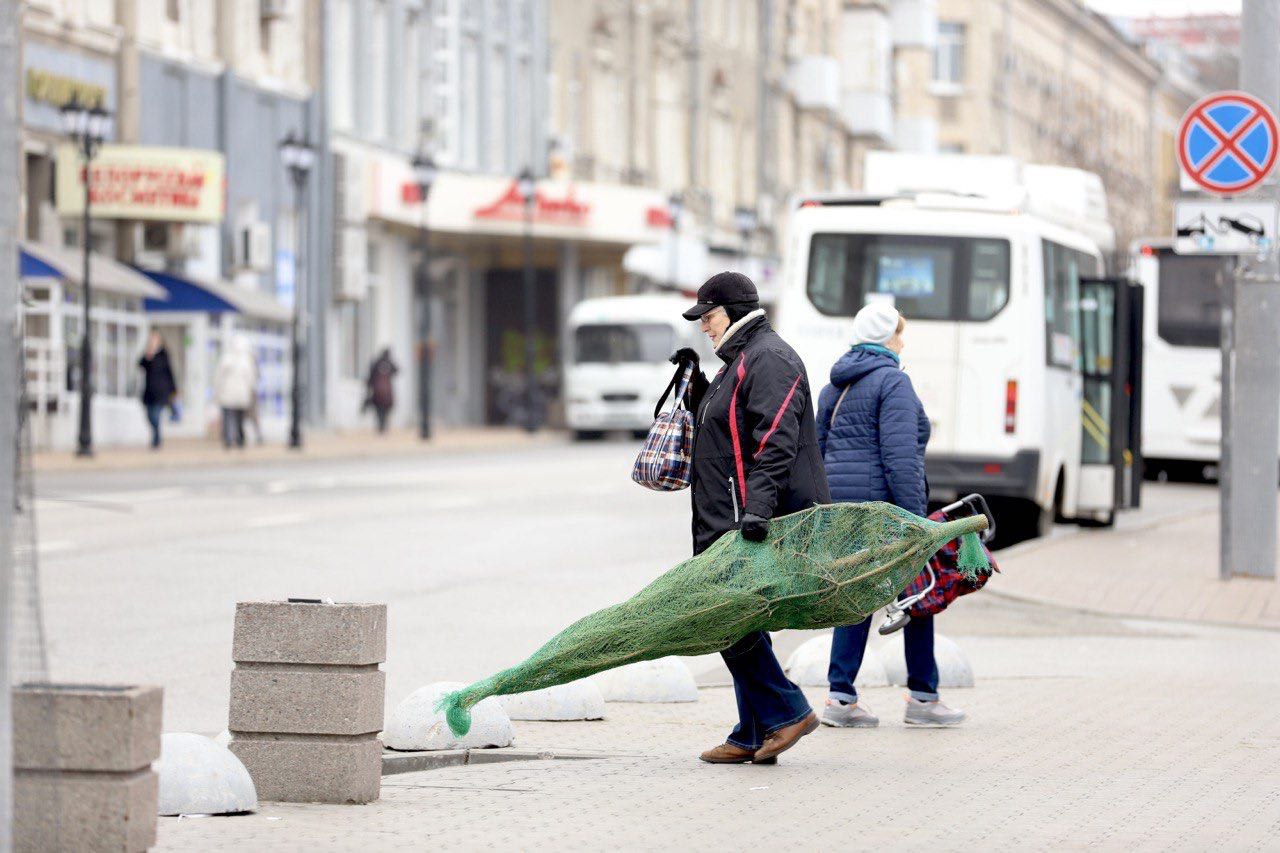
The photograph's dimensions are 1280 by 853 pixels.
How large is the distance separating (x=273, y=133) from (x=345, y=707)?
4030cm

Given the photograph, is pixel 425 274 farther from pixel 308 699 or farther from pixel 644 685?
pixel 308 699

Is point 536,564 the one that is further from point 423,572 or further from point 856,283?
point 856,283

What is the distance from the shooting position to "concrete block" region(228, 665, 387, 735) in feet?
26.2

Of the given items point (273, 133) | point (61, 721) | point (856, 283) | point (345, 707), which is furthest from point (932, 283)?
point (273, 133)

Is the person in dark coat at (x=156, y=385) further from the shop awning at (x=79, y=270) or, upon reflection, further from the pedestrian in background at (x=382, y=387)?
the pedestrian in background at (x=382, y=387)

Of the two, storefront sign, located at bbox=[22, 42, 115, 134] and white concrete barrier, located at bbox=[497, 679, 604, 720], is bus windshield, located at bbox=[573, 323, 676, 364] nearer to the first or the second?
storefront sign, located at bbox=[22, 42, 115, 134]

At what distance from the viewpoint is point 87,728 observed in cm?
641

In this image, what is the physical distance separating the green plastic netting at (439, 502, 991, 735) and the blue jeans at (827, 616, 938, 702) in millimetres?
1460

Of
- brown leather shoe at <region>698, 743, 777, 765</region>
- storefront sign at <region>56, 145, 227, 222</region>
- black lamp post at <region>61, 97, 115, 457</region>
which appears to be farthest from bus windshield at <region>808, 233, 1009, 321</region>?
storefront sign at <region>56, 145, 227, 222</region>

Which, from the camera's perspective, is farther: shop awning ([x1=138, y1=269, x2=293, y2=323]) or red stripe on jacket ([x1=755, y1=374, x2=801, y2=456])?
shop awning ([x1=138, y1=269, x2=293, y2=323])

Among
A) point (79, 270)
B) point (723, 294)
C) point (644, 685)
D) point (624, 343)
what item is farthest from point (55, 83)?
point (723, 294)

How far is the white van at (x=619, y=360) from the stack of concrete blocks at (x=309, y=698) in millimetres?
42041

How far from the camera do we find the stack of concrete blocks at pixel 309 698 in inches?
314

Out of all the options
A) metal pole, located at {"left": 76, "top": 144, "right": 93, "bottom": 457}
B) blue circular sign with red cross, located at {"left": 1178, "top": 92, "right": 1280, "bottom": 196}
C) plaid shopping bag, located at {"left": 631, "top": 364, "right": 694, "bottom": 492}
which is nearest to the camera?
plaid shopping bag, located at {"left": 631, "top": 364, "right": 694, "bottom": 492}
